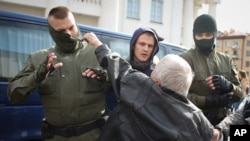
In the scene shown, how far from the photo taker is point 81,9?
46.8 ft

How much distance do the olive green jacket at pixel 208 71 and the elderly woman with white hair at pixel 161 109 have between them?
1043 mm

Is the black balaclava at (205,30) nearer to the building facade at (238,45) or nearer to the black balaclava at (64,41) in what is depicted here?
the black balaclava at (64,41)

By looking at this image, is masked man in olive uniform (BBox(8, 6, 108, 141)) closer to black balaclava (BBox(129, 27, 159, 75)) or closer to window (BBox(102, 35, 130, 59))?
black balaclava (BBox(129, 27, 159, 75))

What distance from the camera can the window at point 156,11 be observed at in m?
18.2

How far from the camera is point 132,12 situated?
1734 centimetres

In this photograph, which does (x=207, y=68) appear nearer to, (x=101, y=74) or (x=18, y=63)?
(x=101, y=74)

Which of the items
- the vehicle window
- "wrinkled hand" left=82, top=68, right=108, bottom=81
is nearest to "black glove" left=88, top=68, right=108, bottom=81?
"wrinkled hand" left=82, top=68, right=108, bottom=81

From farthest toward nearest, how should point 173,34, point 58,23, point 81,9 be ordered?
point 173,34 → point 81,9 → point 58,23

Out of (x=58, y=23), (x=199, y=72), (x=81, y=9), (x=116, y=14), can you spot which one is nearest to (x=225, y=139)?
(x=199, y=72)

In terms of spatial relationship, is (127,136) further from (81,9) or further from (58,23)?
(81,9)

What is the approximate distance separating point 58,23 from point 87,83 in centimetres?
47

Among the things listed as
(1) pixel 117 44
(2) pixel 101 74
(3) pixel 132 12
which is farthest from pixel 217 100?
(3) pixel 132 12

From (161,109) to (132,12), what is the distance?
16012 mm

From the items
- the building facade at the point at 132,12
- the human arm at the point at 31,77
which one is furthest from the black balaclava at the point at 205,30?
the building facade at the point at 132,12
